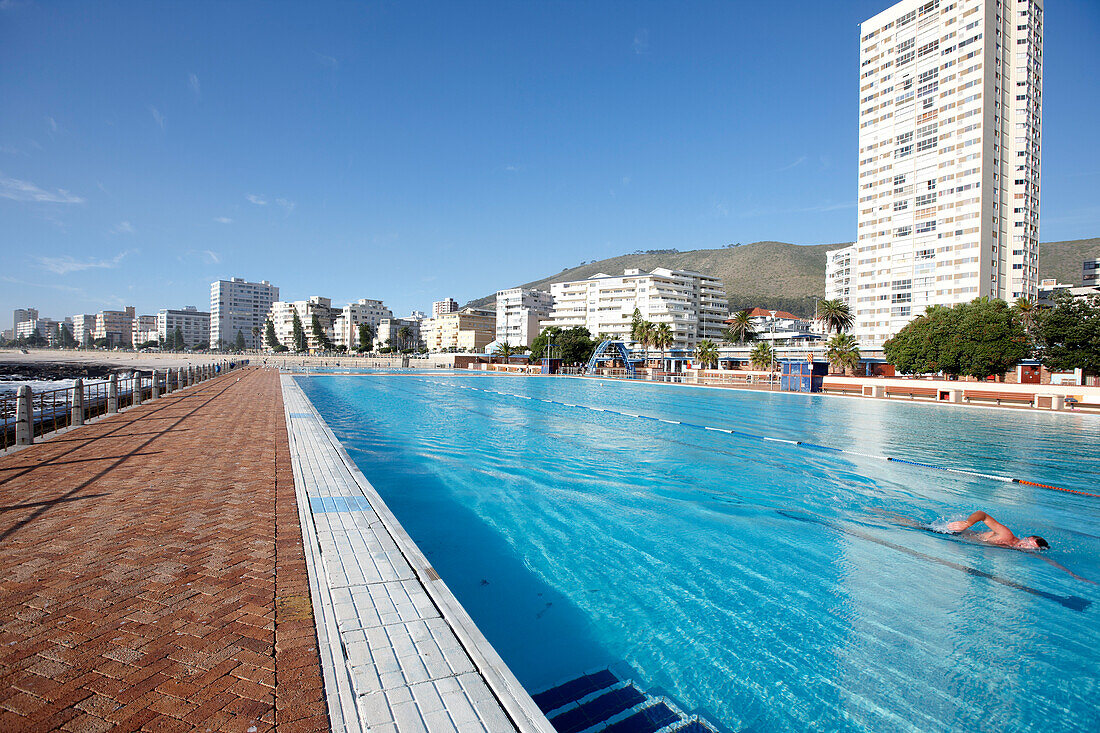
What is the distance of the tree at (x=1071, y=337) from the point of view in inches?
1433

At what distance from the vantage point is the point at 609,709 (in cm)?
390

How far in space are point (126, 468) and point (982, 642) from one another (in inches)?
413

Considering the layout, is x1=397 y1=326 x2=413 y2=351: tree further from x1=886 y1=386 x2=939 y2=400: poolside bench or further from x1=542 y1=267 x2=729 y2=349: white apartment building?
x1=886 y1=386 x2=939 y2=400: poolside bench

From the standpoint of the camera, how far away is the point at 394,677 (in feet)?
9.09

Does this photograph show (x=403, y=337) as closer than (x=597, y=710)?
No

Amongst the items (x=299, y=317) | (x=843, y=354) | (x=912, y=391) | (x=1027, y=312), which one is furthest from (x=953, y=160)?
(x=299, y=317)

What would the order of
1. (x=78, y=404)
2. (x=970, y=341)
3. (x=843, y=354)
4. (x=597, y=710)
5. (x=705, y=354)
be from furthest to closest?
(x=705, y=354)
(x=843, y=354)
(x=970, y=341)
(x=78, y=404)
(x=597, y=710)

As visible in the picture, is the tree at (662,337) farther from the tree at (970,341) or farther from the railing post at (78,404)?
the railing post at (78,404)

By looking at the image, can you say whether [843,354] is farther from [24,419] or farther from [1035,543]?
[24,419]

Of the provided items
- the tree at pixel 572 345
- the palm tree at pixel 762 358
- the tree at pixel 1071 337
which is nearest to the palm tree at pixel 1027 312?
the tree at pixel 1071 337

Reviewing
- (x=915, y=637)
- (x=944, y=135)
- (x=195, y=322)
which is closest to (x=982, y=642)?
(x=915, y=637)

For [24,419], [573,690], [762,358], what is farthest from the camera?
[762,358]

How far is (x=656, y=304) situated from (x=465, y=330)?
2312 inches

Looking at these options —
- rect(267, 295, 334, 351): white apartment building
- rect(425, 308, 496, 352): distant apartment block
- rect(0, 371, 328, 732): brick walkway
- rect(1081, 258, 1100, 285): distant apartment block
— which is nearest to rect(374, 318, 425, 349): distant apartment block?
rect(425, 308, 496, 352): distant apartment block
